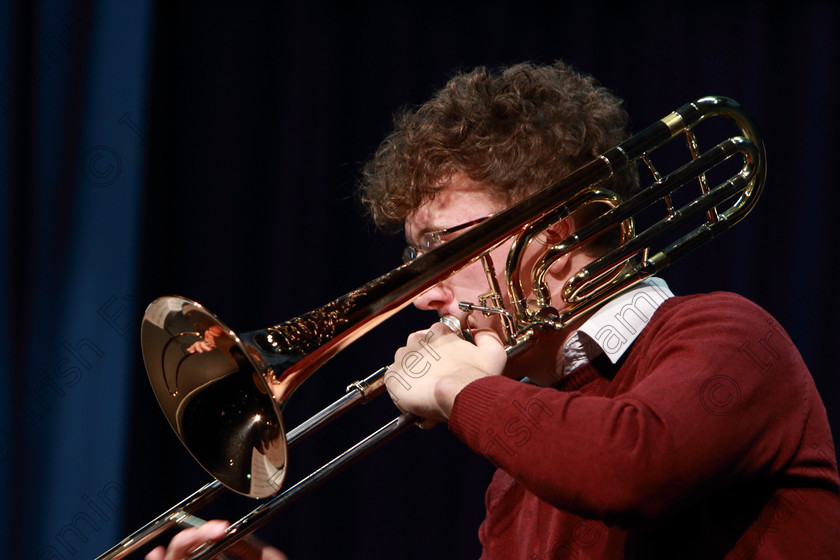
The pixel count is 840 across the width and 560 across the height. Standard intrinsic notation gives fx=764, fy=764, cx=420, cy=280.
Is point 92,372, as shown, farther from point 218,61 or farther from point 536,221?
point 536,221

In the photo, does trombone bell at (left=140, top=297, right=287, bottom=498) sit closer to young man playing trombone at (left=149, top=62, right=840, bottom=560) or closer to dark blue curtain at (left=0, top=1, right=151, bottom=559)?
young man playing trombone at (left=149, top=62, right=840, bottom=560)

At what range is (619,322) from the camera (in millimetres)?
1169

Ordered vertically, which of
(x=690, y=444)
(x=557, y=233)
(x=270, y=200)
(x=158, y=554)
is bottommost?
(x=158, y=554)

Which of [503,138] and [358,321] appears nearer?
[358,321]

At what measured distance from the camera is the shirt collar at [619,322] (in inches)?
45.7

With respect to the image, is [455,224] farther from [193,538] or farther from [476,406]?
[193,538]

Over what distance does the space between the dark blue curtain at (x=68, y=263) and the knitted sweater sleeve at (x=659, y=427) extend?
1.41 meters

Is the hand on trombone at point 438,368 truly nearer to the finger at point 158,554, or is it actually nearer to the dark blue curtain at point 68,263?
the finger at point 158,554

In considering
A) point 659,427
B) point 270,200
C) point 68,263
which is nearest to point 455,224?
point 659,427

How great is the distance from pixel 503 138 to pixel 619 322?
43 cm

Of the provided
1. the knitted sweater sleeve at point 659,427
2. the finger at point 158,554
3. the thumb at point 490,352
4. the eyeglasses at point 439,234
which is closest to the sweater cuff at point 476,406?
the knitted sweater sleeve at point 659,427

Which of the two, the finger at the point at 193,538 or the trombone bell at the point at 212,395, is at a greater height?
the trombone bell at the point at 212,395

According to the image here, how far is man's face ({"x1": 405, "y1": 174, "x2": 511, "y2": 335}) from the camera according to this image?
129 cm

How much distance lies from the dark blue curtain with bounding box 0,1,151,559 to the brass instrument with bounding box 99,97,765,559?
33.9 inches
